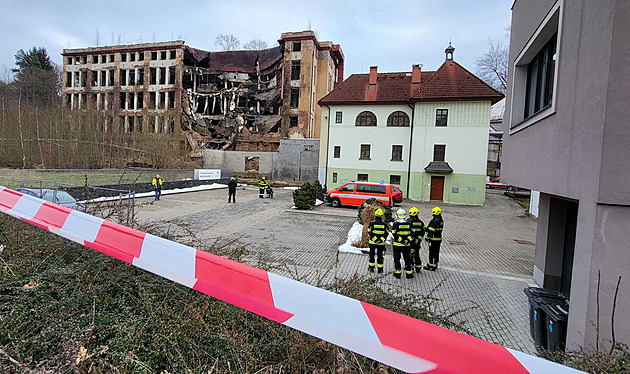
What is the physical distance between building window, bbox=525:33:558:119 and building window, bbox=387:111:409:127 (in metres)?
21.2

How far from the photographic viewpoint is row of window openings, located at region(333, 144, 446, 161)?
89.1 feet

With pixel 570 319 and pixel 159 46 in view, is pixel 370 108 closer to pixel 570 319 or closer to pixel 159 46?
pixel 570 319

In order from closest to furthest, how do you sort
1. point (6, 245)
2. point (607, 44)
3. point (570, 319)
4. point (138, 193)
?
point (6, 245) < point (607, 44) < point (570, 319) < point (138, 193)

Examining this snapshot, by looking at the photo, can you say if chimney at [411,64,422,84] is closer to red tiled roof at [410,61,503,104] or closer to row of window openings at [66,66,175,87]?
red tiled roof at [410,61,503,104]

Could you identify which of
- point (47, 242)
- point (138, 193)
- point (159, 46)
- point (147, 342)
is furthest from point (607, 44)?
point (159, 46)

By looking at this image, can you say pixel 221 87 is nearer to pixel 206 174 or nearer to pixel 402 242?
pixel 206 174

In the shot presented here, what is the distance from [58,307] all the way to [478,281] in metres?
8.18

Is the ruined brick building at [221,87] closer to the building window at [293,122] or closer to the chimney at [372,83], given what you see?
the building window at [293,122]

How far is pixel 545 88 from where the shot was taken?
6.44m

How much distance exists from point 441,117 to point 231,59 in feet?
115

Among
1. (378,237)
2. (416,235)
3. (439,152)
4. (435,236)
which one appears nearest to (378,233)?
(378,237)

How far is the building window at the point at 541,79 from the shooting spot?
19.8ft

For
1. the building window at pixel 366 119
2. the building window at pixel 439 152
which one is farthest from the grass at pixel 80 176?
the building window at pixel 439 152

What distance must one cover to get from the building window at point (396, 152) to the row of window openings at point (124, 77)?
37069mm
